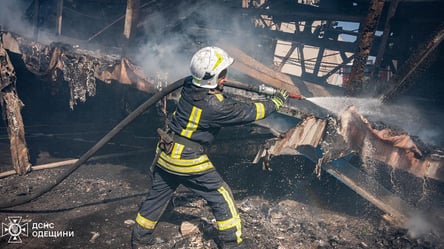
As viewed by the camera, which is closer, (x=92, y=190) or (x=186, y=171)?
(x=186, y=171)

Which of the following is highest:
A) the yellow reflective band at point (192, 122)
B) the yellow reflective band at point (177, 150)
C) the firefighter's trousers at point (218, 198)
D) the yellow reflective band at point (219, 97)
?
the yellow reflective band at point (219, 97)

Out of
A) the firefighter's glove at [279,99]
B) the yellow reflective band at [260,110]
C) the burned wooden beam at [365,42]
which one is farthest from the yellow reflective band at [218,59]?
the burned wooden beam at [365,42]

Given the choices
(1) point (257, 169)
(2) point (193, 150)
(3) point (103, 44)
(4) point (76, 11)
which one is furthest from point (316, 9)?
(4) point (76, 11)

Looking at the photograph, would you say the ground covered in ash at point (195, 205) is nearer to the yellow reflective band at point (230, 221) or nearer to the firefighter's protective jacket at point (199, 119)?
the yellow reflective band at point (230, 221)

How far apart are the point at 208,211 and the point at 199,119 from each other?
185 cm

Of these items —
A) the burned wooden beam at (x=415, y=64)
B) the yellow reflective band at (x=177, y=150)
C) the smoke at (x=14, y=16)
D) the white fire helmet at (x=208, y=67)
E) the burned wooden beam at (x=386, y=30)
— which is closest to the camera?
the white fire helmet at (x=208, y=67)

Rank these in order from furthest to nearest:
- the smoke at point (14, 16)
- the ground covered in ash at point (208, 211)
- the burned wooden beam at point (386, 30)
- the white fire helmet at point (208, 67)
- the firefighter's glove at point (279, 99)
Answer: the smoke at point (14, 16), the burned wooden beam at point (386, 30), the ground covered in ash at point (208, 211), the firefighter's glove at point (279, 99), the white fire helmet at point (208, 67)

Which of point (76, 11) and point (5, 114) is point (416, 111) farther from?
point (76, 11)

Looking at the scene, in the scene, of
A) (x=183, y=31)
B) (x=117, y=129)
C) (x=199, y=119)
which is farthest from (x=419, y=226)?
(x=183, y=31)

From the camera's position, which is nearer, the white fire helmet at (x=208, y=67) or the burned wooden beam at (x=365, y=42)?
the white fire helmet at (x=208, y=67)

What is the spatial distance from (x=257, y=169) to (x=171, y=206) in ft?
6.40

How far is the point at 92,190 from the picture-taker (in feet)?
14.9

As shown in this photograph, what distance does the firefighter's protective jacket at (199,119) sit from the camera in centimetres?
284

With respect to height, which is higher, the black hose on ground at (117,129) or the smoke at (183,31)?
the smoke at (183,31)
